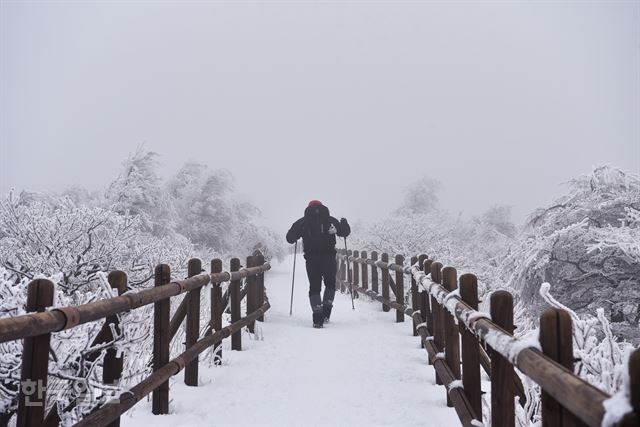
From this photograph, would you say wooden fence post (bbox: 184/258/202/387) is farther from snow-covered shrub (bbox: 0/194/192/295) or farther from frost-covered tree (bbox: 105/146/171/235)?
frost-covered tree (bbox: 105/146/171/235)

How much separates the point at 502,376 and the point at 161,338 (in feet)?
9.00

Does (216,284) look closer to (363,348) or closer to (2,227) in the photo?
(363,348)

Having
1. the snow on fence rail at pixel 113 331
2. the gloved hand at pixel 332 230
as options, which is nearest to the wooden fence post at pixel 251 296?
the gloved hand at pixel 332 230

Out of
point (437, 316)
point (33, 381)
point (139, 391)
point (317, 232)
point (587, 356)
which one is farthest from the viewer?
point (317, 232)

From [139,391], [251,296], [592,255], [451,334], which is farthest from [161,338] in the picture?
[592,255]

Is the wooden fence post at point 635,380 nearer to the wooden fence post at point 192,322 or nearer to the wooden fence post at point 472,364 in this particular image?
the wooden fence post at point 472,364

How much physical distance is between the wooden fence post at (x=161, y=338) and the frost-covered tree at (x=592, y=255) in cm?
609

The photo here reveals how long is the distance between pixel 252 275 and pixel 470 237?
91.3 feet

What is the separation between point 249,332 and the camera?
8.02m

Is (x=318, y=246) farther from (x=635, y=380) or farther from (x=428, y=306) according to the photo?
(x=635, y=380)

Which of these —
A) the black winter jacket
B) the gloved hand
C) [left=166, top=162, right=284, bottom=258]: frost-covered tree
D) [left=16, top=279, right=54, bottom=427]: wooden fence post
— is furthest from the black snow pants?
[left=166, top=162, right=284, bottom=258]: frost-covered tree

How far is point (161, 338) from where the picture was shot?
4023mm

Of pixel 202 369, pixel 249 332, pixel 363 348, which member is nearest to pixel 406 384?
pixel 363 348

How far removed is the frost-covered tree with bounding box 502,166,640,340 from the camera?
304 inches
